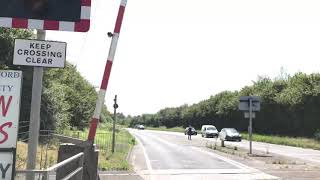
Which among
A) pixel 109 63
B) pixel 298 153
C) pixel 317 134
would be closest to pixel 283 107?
pixel 317 134

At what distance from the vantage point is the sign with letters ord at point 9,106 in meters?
4.64

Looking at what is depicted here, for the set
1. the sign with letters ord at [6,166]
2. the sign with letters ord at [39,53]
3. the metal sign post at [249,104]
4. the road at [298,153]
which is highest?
the metal sign post at [249,104]

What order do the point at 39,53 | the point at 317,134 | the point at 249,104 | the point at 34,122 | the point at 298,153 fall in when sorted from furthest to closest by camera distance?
the point at 317,134, the point at 298,153, the point at 249,104, the point at 39,53, the point at 34,122

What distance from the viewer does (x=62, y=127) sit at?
33031 millimetres

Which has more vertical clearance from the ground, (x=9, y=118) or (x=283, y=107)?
(x=283, y=107)

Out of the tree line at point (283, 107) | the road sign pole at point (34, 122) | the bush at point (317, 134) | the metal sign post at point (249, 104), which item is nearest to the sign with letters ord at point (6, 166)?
the road sign pole at point (34, 122)

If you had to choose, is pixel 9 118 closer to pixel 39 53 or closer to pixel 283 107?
pixel 39 53

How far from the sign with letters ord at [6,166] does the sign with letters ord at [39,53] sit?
122cm

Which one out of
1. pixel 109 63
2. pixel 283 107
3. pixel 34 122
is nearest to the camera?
pixel 34 122

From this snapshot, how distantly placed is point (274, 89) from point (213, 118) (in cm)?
3253

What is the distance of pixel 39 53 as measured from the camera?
5.55 m

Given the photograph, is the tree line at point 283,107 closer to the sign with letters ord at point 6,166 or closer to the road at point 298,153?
the road at point 298,153

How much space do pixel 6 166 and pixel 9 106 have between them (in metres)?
0.50

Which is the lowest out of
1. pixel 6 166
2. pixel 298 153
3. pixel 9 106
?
pixel 298 153
